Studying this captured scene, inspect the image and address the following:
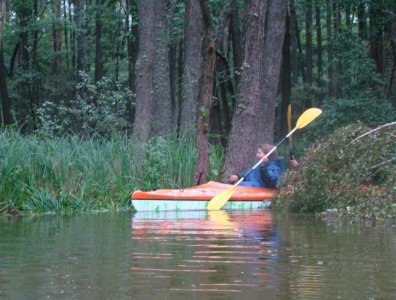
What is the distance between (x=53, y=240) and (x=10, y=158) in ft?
15.4

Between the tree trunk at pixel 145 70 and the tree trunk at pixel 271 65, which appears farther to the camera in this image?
the tree trunk at pixel 271 65

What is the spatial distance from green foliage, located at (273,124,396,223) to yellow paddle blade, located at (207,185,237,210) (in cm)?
90

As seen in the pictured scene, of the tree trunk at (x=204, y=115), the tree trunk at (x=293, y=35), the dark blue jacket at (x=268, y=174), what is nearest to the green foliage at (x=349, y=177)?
the dark blue jacket at (x=268, y=174)

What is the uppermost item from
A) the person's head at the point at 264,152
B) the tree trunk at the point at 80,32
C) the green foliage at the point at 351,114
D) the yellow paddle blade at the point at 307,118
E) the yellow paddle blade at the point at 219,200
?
the tree trunk at the point at 80,32

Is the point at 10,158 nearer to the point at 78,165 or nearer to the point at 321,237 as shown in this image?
the point at 78,165

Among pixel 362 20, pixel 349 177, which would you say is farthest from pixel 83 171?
pixel 362 20

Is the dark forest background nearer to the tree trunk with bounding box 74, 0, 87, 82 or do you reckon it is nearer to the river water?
the tree trunk with bounding box 74, 0, 87, 82

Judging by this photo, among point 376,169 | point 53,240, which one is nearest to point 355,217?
point 376,169

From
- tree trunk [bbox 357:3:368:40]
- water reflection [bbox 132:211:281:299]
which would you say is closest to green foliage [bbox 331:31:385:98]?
tree trunk [bbox 357:3:368:40]

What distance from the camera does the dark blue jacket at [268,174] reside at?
12.5m

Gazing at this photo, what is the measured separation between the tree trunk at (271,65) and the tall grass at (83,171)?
2583 millimetres

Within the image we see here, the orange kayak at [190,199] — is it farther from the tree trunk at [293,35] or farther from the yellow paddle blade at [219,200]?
the tree trunk at [293,35]

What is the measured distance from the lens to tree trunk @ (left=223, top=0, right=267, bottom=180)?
14312 millimetres

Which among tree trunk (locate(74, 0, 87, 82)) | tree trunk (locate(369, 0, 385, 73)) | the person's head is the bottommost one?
the person's head
